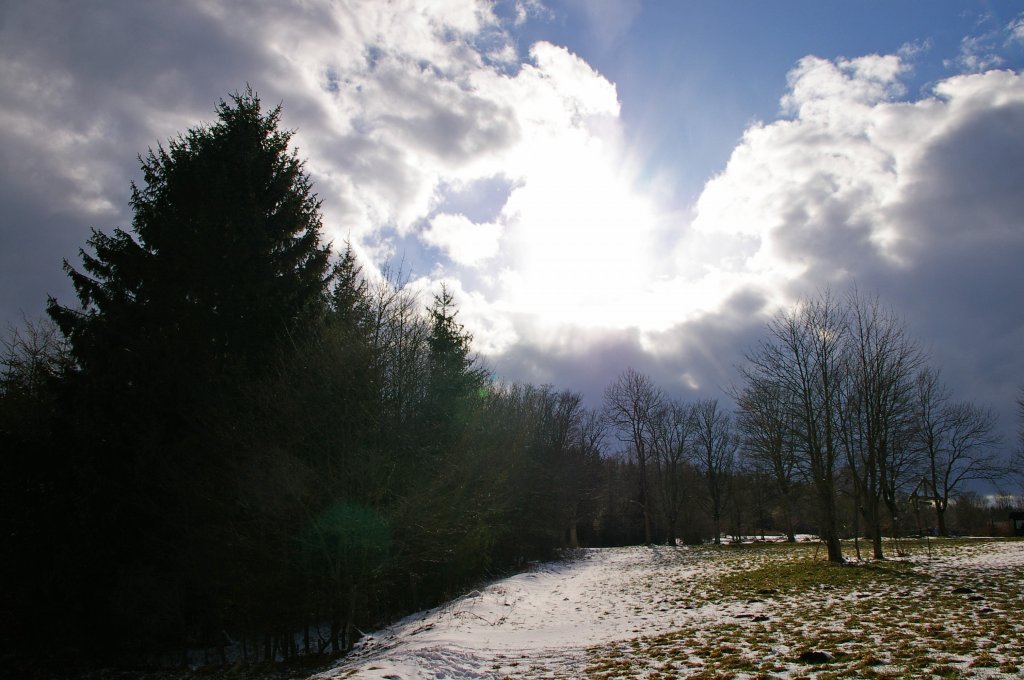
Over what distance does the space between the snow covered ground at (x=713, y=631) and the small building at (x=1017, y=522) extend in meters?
30.8

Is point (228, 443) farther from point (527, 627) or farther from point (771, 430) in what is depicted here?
point (771, 430)

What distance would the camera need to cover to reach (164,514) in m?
13.0

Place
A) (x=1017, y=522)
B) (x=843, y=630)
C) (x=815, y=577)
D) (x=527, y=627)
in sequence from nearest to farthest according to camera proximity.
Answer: (x=843, y=630) → (x=527, y=627) → (x=815, y=577) → (x=1017, y=522)

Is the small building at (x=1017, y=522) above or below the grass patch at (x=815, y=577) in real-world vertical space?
below

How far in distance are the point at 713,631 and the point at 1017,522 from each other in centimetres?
4613

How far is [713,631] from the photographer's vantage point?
32.0ft

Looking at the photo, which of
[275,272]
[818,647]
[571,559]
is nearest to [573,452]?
[571,559]

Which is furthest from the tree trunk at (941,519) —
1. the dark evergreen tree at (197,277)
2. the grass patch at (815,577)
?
the dark evergreen tree at (197,277)

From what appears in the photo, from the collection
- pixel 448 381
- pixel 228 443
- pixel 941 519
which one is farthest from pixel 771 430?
pixel 941 519

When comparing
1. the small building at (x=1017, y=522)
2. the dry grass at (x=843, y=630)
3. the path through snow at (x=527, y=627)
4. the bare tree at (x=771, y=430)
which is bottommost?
the small building at (x=1017, y=522)

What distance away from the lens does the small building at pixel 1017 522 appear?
129 ft

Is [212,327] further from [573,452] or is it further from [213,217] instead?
[573,452]

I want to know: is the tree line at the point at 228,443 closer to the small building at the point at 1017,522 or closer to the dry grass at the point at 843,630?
the dry grass at the point at 843,630

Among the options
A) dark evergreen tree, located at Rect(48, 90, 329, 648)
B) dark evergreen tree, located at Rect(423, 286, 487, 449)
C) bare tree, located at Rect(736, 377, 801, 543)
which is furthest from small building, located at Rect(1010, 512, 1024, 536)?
dark evergreen tree, located at Rect(48, 90, 329, 648)
